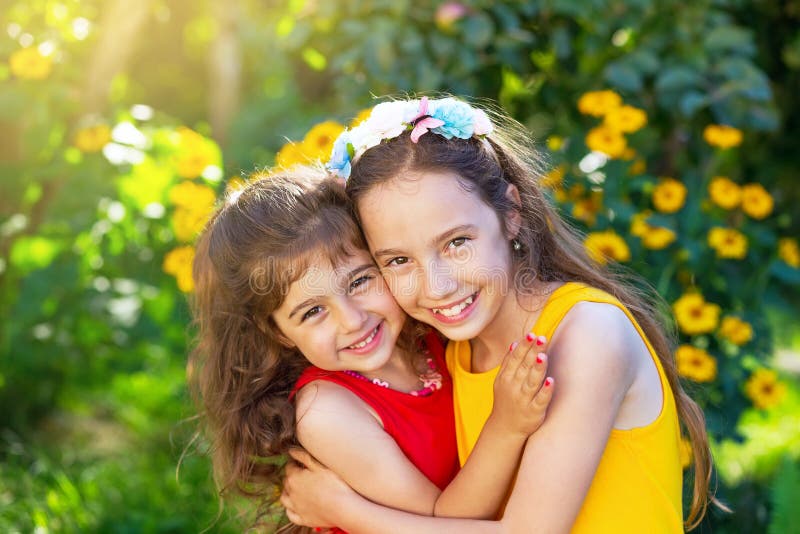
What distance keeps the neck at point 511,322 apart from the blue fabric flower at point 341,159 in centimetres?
44

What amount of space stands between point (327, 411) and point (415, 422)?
217mm

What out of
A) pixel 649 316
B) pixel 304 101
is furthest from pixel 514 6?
pixel 649 316

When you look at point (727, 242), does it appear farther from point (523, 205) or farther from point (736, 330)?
point (523, 205)

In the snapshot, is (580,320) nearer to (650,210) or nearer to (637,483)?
(637,483)

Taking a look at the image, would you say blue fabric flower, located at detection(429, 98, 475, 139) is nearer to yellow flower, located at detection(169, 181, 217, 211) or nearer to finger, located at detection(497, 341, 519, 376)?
finger, located at detection(497, 341, 519, 376)

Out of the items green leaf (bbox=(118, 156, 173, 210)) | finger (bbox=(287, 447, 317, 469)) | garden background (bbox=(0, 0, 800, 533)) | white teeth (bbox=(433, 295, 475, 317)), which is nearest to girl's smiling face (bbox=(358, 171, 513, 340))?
white teeth (bbox=(433, 295, 475, 317))

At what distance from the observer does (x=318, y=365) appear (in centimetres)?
194

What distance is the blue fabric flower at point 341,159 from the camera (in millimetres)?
1939

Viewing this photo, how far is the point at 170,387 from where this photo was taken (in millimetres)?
4207

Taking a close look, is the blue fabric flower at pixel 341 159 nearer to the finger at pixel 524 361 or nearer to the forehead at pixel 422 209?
the forehead at pixel 422 209

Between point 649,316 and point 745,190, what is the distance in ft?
3.47

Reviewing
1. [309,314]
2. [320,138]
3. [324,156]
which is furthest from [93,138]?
[309,314]

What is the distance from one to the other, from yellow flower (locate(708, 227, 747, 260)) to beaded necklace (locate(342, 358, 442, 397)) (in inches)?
44.2

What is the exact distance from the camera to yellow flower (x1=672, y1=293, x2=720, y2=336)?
2.70m
